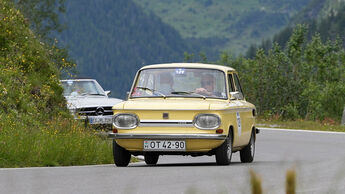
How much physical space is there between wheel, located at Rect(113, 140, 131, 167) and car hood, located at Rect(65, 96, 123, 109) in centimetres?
647

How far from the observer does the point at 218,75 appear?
535 inches

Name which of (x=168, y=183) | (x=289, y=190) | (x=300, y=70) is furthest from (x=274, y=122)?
(x=289, y=190)

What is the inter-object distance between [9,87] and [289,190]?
16.6 meters

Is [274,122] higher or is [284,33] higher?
[274,122]

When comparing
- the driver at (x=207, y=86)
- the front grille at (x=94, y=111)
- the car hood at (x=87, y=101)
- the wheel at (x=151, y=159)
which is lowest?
the front grille at (x=94, y=111)

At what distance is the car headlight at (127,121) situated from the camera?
12.4 metres

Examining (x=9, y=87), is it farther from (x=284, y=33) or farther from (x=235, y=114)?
(x=284, y=33)

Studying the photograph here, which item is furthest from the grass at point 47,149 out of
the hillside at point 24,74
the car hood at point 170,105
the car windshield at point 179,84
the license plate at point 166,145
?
the hillside at point 24,74

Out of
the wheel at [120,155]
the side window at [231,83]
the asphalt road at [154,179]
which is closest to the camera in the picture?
the asphalt road at [154,179]

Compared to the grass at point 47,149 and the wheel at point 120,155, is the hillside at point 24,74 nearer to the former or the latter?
the grass at point 47,149

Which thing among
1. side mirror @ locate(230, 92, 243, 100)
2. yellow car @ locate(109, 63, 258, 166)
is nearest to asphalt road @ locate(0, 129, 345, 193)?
yellow car @ locate(109, 63, 258, 166)

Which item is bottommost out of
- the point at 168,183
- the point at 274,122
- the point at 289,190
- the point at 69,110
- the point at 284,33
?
the point at 284,33

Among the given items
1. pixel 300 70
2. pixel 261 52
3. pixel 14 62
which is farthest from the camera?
pixel 300 70

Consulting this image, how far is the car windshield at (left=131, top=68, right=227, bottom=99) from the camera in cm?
1317
